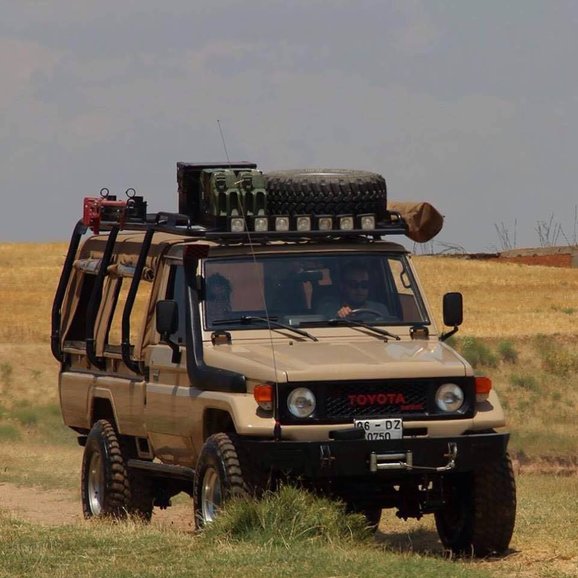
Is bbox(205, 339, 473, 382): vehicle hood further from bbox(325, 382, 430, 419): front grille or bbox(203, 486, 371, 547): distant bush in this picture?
bbox(203, 486, 371, 547): distant bush

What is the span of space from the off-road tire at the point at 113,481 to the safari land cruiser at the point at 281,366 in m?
0.02

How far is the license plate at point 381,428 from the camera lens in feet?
33.7

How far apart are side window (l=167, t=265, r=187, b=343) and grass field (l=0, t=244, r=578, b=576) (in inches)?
56.3

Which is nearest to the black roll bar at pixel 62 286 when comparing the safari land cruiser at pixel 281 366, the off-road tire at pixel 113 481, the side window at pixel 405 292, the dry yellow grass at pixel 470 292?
the safari land cruiser at pixel 281 366

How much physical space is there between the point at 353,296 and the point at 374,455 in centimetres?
181

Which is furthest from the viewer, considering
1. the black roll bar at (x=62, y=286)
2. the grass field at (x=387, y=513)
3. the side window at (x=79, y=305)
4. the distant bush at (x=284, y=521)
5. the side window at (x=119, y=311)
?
the side window at (x=79, y=305)

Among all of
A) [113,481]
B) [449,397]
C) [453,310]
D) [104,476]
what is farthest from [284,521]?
[104,476]

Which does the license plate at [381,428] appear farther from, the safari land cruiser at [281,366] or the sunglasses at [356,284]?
the sunglasses at [356,284]

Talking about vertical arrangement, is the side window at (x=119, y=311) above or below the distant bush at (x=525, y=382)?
above

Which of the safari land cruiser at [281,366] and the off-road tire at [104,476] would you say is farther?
the off-road tire at [104,476]

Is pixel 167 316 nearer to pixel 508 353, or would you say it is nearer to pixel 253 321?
pixel 253 321

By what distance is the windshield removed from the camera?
11406 mm

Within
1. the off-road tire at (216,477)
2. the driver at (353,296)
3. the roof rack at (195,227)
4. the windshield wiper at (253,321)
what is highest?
the roof rack at (195,227)

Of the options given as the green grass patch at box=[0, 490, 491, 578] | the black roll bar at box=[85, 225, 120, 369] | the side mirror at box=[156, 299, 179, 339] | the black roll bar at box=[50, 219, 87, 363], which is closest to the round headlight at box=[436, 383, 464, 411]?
the green grass patch at box=[0, 490, 491, 578]
